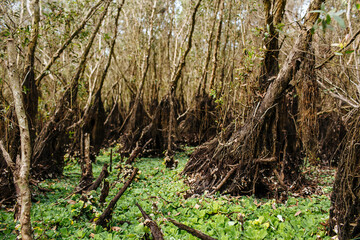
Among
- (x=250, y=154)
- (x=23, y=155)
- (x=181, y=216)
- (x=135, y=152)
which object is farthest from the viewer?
(x=135, y=152)

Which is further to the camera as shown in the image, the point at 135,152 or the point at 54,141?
the point at 135,152

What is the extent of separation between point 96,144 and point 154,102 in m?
2.10

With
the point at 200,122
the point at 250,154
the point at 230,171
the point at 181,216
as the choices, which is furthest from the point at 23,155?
the point at 200,122

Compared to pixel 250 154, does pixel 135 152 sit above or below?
below

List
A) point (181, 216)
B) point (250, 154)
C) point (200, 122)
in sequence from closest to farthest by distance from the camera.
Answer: point (181, 216), point (250, 154), point (200, 122)

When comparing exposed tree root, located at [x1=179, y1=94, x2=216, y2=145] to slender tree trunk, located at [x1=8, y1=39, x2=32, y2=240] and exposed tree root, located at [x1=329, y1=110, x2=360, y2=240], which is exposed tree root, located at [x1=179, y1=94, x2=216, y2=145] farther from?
slender tree trunk, located at [x1=8, y1=39, x2=32, y2=240]

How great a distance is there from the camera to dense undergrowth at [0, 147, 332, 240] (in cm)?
295

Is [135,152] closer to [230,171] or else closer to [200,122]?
[200,122]

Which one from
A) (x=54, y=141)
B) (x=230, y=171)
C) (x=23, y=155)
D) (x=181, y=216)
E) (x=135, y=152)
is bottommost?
(x=181, y=216)

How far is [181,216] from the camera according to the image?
3512mm

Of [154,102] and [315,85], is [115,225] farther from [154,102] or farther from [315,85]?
[154,102]

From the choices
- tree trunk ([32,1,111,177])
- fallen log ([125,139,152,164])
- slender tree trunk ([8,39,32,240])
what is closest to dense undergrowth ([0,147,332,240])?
slender tree trunk ([8,39,32,240])

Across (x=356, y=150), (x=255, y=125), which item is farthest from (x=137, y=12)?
(x=356, y=150)

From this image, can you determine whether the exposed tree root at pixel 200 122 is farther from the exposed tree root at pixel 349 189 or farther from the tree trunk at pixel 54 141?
the exposed tree root at pixel 349 189
